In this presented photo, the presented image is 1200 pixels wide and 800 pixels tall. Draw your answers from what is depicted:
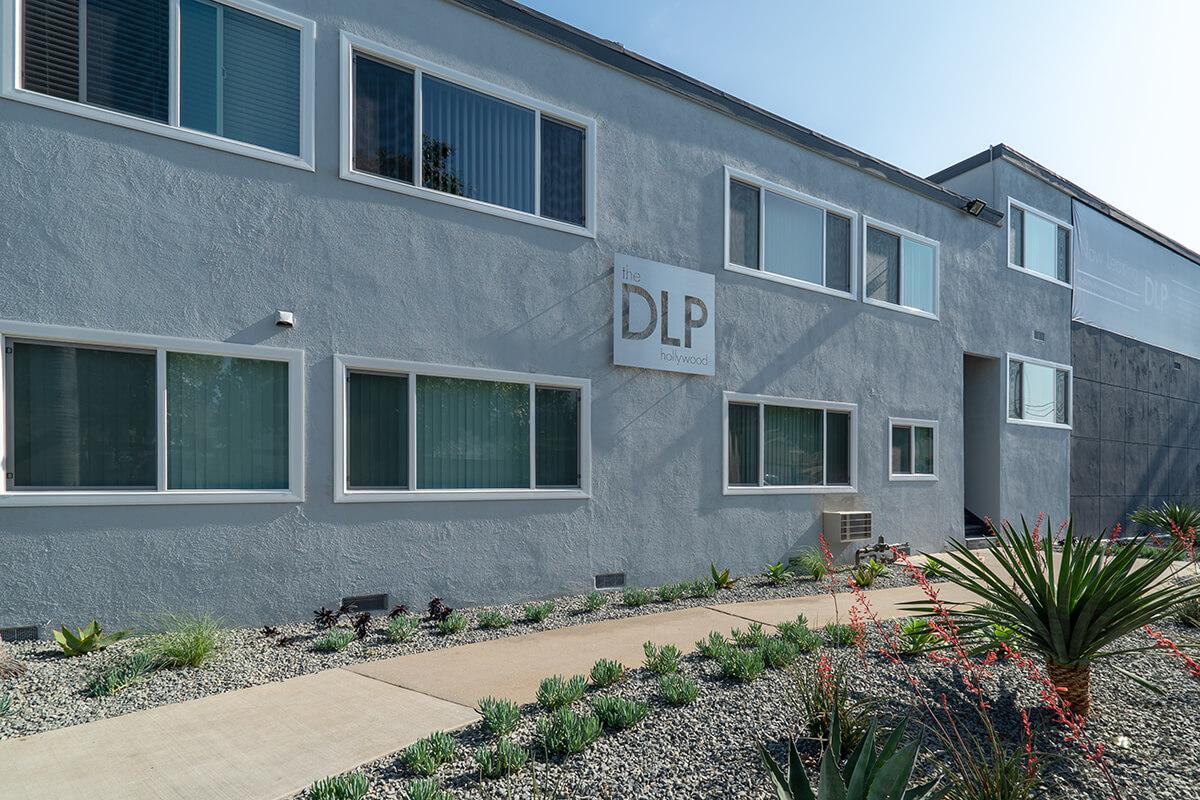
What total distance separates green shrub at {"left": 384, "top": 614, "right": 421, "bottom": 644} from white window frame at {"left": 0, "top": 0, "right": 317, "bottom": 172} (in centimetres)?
445

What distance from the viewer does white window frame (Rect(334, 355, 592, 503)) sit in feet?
24.8

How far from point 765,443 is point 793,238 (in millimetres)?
3281

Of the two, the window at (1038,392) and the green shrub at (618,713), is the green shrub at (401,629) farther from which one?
the window at (1038,392)

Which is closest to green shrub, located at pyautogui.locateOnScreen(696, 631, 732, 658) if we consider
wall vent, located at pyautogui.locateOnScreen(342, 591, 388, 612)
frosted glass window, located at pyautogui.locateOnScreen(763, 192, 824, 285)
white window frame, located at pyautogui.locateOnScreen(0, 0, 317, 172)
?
wall vent, located at pyautogui.locateOnScreen(342, 591, 388, 612)

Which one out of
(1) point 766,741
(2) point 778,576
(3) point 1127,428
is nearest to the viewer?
(1) point 766,741

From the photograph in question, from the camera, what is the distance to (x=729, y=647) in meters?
6.04

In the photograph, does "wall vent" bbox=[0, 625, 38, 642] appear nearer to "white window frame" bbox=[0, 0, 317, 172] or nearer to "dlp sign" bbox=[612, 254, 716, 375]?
"white window frame" bbox=[0, 0, 317, 172]

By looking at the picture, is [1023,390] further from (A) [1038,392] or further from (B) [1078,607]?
(B) [1078,607]

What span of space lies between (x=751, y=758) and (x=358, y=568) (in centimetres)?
469

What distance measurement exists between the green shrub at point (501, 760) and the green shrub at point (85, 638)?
391 cm

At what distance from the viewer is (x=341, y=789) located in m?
3.67

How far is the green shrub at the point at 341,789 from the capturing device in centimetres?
364

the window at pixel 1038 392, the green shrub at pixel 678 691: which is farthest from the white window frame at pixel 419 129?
the window at pixel 1038 392

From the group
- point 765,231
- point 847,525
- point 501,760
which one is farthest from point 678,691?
point 765,231
